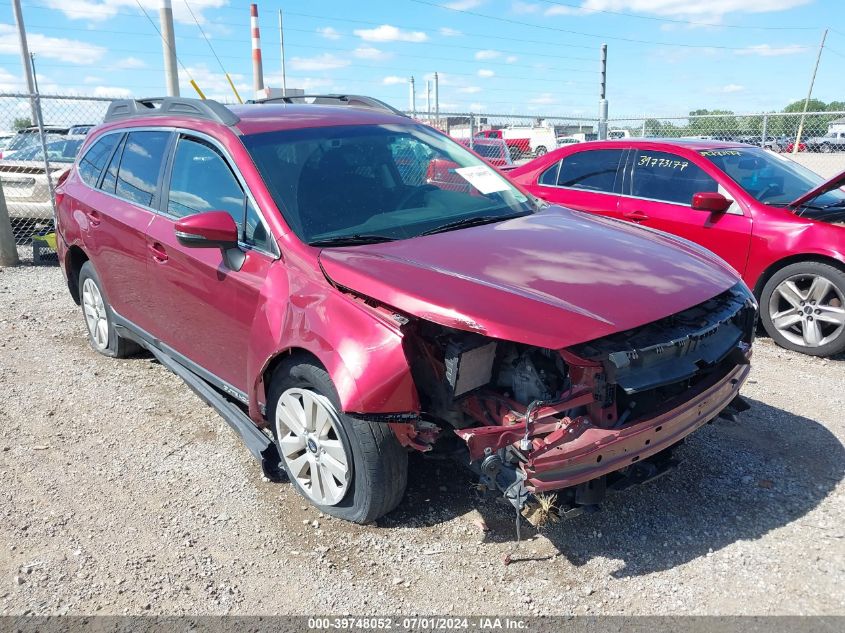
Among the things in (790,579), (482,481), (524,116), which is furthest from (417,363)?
(524,116)

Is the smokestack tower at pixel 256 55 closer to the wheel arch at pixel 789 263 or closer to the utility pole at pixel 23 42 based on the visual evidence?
the utility pole at pixel 23 42

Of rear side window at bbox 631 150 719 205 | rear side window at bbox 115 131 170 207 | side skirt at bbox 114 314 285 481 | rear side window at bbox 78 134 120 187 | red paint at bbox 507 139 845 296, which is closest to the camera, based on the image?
side skirt at bbox 114 314 285 481

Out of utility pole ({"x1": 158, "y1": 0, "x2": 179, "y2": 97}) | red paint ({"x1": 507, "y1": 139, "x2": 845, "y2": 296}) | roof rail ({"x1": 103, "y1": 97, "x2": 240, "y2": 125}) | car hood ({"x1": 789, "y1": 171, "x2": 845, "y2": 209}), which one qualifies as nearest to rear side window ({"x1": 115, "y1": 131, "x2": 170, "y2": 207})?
roof rail ({"x1": 103, "y1": 97, "x2": 240, "y2": 125})

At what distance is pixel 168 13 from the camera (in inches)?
653

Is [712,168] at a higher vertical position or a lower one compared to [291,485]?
higher

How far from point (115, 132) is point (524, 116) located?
987 cm

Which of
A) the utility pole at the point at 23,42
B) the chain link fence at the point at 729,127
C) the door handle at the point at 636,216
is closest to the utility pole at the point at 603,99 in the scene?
the chain link fence at the point at 729,127

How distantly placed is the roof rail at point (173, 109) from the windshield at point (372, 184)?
1.11 ft

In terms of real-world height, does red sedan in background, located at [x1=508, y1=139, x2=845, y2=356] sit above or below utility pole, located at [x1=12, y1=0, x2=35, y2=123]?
below

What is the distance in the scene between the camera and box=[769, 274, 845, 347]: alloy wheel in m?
5.04

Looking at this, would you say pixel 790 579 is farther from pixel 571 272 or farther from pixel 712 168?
pixel 712 168

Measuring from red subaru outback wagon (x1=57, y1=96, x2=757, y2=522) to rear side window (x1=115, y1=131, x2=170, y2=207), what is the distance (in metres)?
0.03

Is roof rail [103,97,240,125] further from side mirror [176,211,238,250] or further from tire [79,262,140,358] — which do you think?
tire [79,262,140,358]

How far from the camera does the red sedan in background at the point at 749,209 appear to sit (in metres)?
5.10
